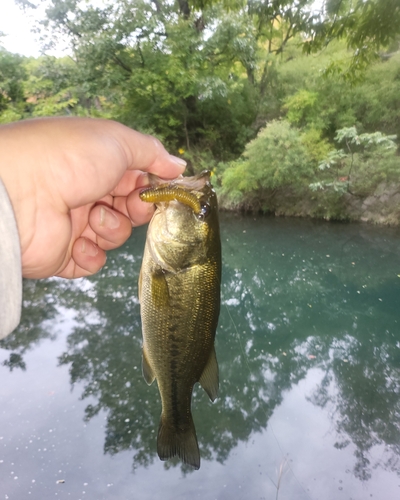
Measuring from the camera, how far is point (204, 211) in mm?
1461

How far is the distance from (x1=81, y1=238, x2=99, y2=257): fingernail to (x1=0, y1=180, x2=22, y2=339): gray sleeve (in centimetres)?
83

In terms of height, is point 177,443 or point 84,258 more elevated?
point 84,258

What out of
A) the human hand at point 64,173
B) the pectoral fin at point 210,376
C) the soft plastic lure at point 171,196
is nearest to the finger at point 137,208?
the human hand at point 64,173

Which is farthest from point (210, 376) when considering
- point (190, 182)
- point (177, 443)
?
point (190, 182)

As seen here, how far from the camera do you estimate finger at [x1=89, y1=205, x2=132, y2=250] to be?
1892 millimetres

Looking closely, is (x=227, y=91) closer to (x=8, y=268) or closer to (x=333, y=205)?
(x=333, y=205)

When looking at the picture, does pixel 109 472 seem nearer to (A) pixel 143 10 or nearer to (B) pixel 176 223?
(B) pixel 176 223

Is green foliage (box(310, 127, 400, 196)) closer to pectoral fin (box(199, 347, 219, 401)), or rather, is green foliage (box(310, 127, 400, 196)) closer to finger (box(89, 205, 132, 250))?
finger (box(89, 205, 132, 250))

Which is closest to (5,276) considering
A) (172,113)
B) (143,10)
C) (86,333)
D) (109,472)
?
(109,472)

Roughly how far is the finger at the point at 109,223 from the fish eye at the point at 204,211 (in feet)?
2.04

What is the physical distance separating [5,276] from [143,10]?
14004 mm

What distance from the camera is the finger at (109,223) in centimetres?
189

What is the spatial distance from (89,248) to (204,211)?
2.81ft

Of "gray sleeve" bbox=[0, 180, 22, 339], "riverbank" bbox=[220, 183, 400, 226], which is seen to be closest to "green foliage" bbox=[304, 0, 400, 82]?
"gray sleeve" bbox=[0, 180, 22, 339]
